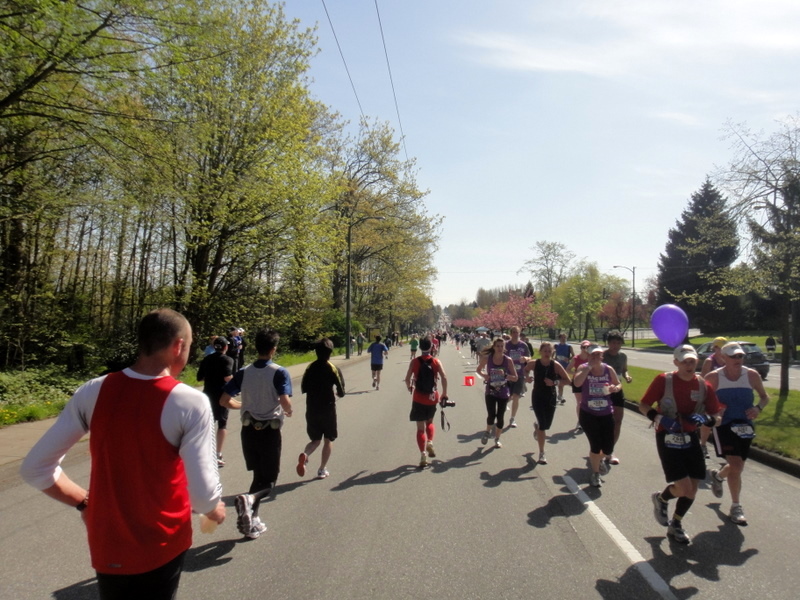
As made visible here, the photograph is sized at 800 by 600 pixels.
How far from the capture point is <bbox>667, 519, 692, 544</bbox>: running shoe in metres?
4.70

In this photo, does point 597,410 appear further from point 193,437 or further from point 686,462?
point 193,437

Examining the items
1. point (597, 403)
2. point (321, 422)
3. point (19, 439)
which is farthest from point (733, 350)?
point (19, 439)

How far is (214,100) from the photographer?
17.8 m

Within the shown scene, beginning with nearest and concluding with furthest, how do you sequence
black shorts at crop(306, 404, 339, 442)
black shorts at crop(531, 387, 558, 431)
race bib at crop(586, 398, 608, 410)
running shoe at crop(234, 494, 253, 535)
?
running shoe at crop(234, 494, 253, 535) → black shorts at crop(306, 404, 339, 442) → race bib at crop(586, 398, 608, 410) → black shorts at crop(531, 387, 558, 431)

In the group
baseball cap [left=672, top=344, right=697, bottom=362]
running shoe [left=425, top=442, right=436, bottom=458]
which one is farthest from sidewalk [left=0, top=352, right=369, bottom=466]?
baseball cap [left=672, top=344, right=697, bottom=362]

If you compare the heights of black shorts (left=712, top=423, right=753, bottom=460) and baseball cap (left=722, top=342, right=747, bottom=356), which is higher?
baseball cap (left=722, top=342, right=747, bottom=356)

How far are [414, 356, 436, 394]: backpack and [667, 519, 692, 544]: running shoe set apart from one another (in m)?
3.52

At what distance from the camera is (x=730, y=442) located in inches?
217

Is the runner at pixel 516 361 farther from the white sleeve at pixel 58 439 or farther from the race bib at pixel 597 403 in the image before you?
the white sleeve at pixel 58 439

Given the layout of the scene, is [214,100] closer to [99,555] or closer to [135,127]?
[135,127]

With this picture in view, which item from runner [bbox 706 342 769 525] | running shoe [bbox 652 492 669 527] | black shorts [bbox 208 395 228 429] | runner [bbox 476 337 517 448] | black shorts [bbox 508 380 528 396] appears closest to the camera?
running shoe [bbox 652 492 669 527]

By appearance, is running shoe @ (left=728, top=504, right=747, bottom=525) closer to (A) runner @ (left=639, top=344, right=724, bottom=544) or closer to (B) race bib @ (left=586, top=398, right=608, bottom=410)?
(A) runner @ (left=639, top=344, right=724, bottom=544)

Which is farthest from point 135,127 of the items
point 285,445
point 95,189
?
point 285,445

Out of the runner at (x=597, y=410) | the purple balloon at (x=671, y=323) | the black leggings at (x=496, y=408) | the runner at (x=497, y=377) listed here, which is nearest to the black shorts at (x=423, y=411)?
the runner at (x=497, y=377)
